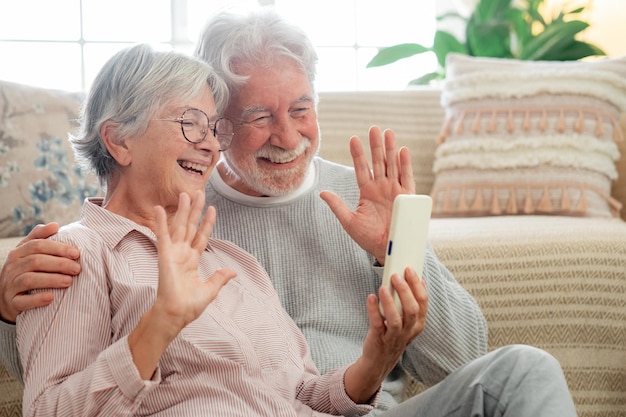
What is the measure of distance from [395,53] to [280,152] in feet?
5.65

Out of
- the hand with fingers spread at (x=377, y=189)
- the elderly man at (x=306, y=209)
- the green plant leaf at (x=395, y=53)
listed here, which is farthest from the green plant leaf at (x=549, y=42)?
the hand with fingers spread at (x=377, y=189)

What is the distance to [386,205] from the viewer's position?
1.36m

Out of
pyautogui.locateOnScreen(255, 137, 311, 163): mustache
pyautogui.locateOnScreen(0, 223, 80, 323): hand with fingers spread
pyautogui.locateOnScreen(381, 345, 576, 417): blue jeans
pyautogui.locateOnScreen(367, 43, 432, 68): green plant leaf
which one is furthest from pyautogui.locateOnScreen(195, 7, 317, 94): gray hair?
pyautogui.locateOnScreen(367, 43, 432, 68): green plant leaf

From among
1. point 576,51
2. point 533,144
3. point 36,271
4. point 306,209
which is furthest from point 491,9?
point 36,271

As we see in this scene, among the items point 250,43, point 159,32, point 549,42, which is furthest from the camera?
point 159,32

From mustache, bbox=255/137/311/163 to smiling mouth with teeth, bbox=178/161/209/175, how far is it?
0.75ft

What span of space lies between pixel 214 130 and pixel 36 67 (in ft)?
7.46

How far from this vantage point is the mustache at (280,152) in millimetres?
1506

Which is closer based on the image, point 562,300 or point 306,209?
point 306,209

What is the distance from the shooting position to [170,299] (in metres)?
0.97

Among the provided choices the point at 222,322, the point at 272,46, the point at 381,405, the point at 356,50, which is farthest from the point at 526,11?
the point at 222,322

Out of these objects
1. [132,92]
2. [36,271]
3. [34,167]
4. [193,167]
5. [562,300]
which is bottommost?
[562,300]

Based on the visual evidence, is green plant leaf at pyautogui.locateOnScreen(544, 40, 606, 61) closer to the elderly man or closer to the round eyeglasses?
the elderly man

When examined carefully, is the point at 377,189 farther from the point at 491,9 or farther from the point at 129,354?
A: the point at 491,9
